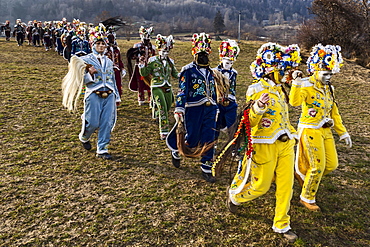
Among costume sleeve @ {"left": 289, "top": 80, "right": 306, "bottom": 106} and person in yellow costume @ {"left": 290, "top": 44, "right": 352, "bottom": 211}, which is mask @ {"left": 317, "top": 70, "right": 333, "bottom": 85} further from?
costume sleeve @ {"left": 289, "top": 80, "right": 306, "bottom": 106}

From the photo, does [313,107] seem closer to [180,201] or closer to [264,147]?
[264,147]

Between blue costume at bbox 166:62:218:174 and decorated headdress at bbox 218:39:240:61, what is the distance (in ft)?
2.02

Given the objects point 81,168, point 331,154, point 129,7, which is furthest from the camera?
point 129,7

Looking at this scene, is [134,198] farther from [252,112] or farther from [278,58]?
[278,58]

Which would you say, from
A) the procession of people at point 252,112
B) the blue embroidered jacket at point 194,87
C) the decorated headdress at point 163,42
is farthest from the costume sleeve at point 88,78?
the decorated headdress at point 163,42

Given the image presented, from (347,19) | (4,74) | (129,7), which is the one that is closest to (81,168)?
(4,74)

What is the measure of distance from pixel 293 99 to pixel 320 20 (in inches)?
696

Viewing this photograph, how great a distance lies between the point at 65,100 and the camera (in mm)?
5305

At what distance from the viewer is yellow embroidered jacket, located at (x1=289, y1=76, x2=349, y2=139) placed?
413 cm

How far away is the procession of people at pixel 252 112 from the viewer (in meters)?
3.49

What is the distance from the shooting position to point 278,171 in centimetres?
353

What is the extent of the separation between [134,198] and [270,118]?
2.14 metres

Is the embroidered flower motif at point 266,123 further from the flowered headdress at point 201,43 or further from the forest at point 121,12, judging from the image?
the forest at point 121,12

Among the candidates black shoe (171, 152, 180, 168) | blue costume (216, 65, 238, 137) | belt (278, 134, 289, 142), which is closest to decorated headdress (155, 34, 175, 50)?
blue costume (216, 65, 238, 137)
